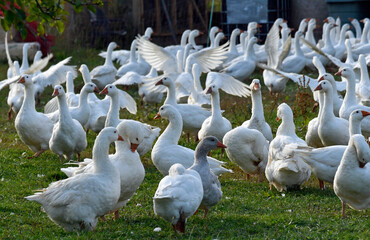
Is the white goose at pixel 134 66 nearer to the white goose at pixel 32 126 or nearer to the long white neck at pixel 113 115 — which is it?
the white goose at pixel 32 126

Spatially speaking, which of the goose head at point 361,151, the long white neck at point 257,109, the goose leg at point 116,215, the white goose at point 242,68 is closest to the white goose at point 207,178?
the goose leg at point 116,215

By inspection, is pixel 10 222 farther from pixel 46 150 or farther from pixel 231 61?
pixel 231 61

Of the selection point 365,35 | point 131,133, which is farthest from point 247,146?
point 365,35

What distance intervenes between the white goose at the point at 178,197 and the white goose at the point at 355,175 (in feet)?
5.13

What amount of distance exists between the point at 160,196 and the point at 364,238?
1.84 metres

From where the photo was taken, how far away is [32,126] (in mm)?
10055

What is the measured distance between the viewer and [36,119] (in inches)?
399

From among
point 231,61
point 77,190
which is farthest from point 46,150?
point 231,61

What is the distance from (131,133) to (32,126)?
11.8 feet

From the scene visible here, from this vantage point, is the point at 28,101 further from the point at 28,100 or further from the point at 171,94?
the point at 171,94

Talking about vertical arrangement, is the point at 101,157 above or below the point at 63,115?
above

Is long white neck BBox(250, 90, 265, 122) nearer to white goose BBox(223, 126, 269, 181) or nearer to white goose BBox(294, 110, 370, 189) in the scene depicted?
white goose BBox(223, 126, 269, 181)

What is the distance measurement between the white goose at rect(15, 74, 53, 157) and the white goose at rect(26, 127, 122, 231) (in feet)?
13.1

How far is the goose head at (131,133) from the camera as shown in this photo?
22.6ft
